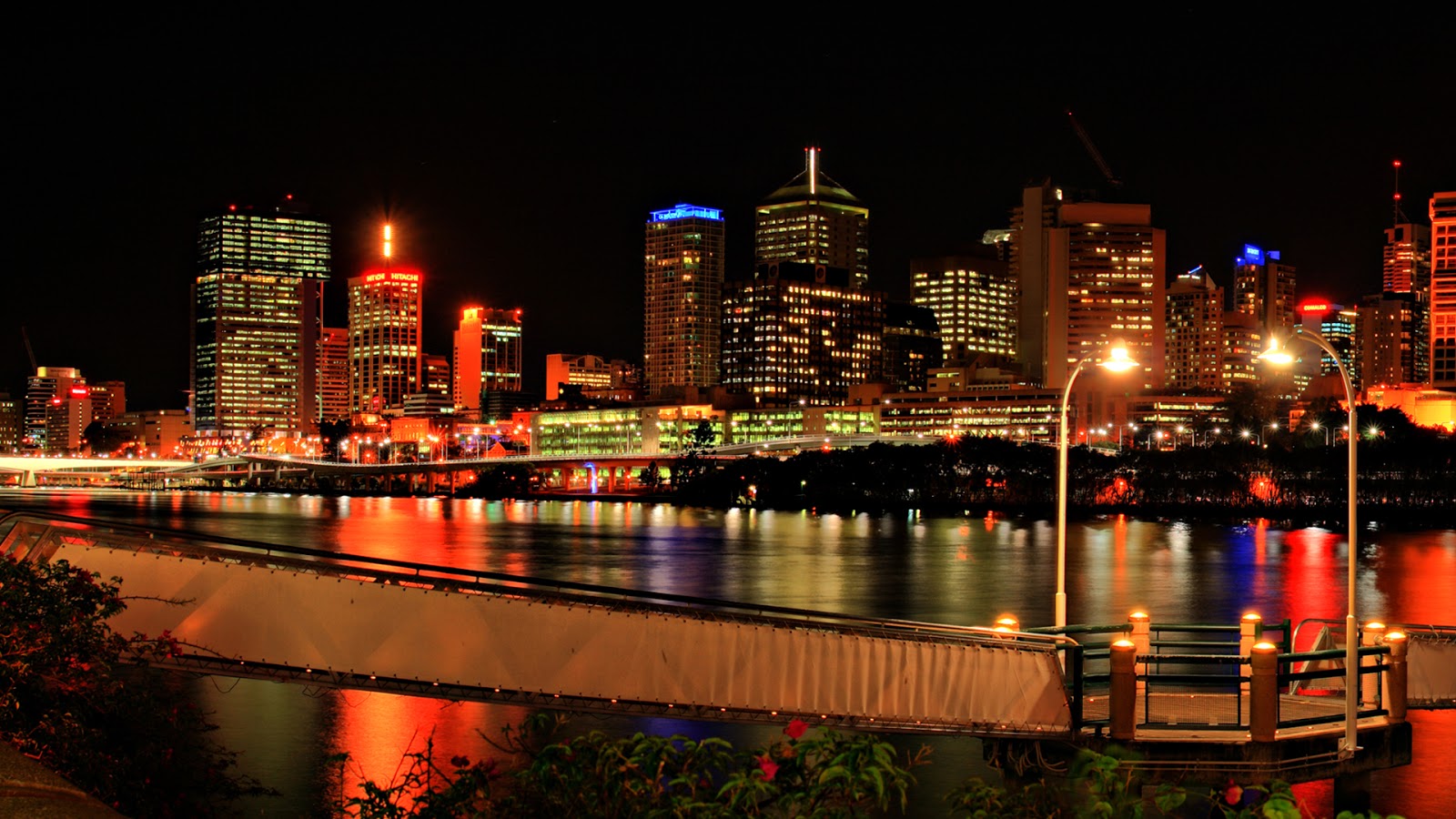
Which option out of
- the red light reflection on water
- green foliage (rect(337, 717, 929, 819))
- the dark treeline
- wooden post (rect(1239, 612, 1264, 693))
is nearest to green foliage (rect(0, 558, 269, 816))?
green foliage (rect(337, 717, 929, 819))

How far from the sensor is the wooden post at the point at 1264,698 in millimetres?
19031

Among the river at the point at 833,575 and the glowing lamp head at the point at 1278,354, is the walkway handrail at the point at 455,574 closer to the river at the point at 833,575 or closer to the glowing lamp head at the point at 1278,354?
the river at the point at 833,575

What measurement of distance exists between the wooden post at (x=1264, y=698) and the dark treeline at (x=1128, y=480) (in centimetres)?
12986

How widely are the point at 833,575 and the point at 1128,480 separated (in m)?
93.5

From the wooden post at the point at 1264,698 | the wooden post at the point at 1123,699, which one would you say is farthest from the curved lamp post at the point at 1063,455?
the wooden post at the point at 1264,698

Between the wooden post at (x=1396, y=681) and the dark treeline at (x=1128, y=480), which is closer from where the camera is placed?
the wooden post at (x=1396, y=681)

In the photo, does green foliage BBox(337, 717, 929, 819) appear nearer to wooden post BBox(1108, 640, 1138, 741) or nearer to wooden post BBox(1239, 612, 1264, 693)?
wooden post BBox(1108, 640, 1138, 741)

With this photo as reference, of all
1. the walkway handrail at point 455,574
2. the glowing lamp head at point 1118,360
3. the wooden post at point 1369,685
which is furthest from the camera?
the glowing lamp head at point 1118,360

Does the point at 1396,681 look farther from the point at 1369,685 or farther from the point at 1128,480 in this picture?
the point at 1128,480

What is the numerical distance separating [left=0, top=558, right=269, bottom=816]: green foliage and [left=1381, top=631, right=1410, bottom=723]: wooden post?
15.2 m

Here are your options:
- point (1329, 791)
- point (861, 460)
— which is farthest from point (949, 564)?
point (861, 460)

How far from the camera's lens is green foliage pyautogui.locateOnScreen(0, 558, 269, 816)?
12.9 m

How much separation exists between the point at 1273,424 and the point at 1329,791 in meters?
170

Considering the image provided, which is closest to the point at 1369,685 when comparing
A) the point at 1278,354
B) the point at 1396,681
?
the point at 1396,681
